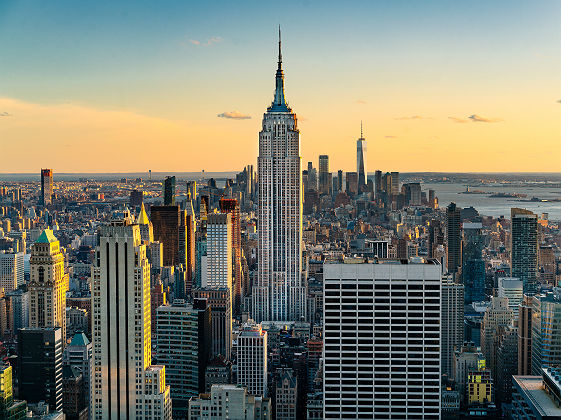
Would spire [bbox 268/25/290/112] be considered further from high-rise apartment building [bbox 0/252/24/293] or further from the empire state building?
high-rise apartment building [bbox 0/252/24/293]

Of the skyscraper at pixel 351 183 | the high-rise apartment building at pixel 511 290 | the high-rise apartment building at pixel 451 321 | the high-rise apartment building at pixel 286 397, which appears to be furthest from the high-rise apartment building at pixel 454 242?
the high-rise apartment building at pixel 286 397

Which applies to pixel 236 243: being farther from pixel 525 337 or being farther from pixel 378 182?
pixel 525 337

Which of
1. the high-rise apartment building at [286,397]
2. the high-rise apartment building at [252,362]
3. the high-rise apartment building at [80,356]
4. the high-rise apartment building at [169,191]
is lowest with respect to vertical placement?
the high-rise apartment building at [286,397]

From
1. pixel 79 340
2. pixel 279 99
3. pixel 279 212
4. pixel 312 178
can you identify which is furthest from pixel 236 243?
pixel 79 340

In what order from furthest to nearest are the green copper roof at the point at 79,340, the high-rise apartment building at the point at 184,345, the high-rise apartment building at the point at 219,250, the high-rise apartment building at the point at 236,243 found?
the high-rise apartment building at the point at 236,243
the high-rise apartment building at the point at 219,250
the high-rise apartment building at the point at 184,345
the green copper roof at the point at 79,340

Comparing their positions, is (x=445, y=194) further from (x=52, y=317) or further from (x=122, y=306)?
(x=52, y=317)

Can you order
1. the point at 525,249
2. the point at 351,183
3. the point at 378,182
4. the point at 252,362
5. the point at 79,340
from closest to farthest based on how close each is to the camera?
1. the point at 79,340
2. the point at 252,362
3. the point at 525,249
4. the point at 378,182
5. the point at 351,183

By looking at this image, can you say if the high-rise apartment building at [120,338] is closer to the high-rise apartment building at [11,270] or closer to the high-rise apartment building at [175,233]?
the high-rise apartment building at [11,270]
